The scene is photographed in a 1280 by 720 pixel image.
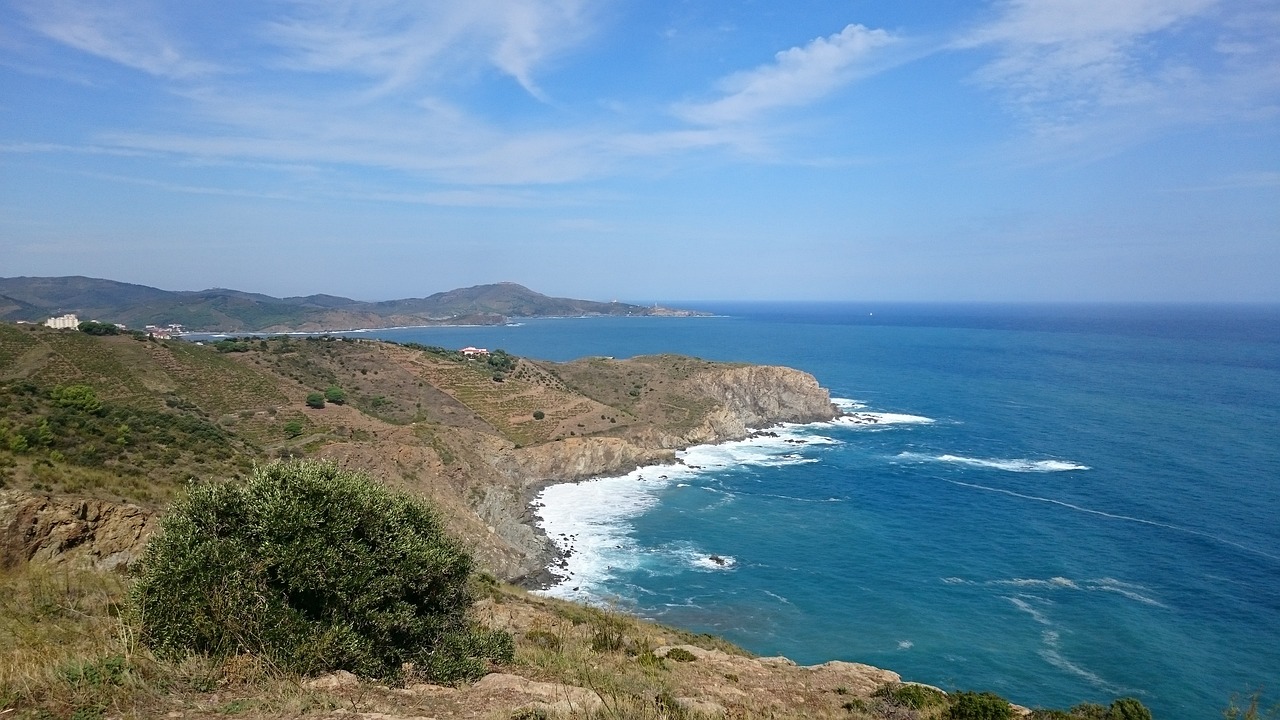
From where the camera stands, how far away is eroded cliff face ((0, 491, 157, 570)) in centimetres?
1541

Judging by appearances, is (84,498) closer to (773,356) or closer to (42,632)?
(42,632)

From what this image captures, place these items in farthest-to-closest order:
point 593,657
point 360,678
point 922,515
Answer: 1. point 922,515
2. point 593,657
3. point 360,678

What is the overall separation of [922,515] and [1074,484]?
1815 centimetres

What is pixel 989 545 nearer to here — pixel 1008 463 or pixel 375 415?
pixel 1008 463

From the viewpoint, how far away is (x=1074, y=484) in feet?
195

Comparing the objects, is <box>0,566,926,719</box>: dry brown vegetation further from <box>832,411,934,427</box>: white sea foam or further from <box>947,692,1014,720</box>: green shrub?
<box>832,411,934,427</box>: white sea foam

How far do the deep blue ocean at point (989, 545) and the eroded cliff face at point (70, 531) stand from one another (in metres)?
27.6

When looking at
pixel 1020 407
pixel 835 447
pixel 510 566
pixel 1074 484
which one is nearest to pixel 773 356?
pixel 1020 407

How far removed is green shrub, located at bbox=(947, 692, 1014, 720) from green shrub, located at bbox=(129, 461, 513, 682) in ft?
36.0

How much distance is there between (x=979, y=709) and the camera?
14.4 m

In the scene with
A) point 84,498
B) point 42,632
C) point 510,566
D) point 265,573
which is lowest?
point 510,566

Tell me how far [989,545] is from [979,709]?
39.2 meters

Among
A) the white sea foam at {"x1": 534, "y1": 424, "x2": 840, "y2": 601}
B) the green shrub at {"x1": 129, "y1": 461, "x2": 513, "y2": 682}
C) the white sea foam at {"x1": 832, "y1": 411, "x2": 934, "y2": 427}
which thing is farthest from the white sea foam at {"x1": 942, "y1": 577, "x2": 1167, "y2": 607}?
the white sea foam at {"x1": 832, "y1": 411, "x2": 934, "y2": 427}

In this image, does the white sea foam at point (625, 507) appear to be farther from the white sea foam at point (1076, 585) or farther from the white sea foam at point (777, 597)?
the white sea foam at point (1076, 585)
